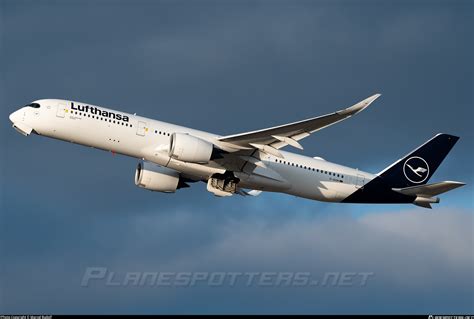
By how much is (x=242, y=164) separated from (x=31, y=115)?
42.4ft

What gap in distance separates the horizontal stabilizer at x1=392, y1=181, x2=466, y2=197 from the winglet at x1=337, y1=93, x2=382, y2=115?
10957mm

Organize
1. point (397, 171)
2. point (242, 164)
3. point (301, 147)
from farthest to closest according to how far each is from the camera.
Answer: point (397, 171) < point (242, 164) < point (301, 147)

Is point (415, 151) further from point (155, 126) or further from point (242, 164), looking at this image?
point (155, 126)

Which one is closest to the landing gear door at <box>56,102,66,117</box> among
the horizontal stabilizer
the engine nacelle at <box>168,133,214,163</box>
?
the engine nacelle at <box>168,133,214,163</box>

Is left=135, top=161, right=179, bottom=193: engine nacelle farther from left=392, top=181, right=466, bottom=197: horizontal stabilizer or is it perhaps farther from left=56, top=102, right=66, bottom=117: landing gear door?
left=392, top=181, right=466, bottom=197: horizontal stabilizer

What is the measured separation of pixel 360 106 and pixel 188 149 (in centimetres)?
1073

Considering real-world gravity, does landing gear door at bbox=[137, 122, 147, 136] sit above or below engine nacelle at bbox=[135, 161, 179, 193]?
above

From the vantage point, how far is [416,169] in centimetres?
6378

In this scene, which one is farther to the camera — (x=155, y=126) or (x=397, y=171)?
(x=397, y=171)

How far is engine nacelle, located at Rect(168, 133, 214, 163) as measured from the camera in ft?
180

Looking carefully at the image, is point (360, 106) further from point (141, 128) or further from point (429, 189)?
point (141, 128)

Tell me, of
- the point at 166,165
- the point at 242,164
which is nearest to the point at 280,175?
the point at 242,164

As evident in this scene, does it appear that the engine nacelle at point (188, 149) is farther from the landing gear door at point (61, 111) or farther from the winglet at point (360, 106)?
the winglet at point (360, 106)

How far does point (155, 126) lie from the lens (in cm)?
5684
